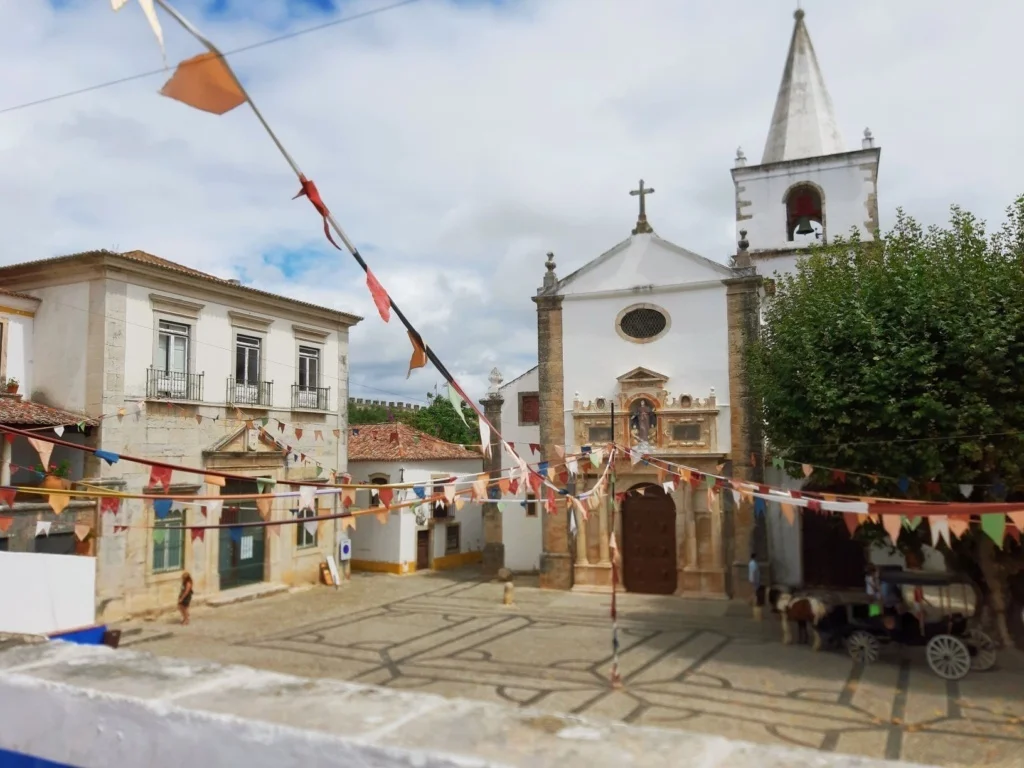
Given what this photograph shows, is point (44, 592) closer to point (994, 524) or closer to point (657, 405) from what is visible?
point (994, 524)

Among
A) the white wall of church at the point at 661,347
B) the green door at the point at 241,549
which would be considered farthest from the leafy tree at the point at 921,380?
the green door at the point at 241,549

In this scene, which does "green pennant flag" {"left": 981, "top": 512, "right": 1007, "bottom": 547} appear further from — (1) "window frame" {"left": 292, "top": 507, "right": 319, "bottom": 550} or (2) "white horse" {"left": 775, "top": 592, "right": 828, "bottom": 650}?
(1) "window frame" {"left": 292, "top": 507, "right": 319, "bottom": 550}

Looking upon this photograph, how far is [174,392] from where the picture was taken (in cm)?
1836

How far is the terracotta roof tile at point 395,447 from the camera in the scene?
84.6 ft

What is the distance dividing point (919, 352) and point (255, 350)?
15678 mm

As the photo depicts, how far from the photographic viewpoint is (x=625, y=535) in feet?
70.3

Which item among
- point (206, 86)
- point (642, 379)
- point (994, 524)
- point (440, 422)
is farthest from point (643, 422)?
point (440, 422)

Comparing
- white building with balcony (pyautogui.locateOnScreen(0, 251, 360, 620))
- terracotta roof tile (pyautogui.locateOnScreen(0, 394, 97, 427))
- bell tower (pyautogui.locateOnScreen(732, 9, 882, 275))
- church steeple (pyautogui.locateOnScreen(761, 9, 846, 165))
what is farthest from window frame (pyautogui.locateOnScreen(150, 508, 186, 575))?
church steeple (pyautogui.locateOnScreen(761, 9, 846, 165))

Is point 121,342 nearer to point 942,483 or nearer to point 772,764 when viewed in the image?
point 942,483

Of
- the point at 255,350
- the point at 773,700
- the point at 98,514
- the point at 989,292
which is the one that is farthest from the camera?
the point at 255,350

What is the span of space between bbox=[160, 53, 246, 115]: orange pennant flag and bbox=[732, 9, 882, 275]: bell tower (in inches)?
880

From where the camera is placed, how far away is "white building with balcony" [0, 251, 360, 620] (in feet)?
55.4

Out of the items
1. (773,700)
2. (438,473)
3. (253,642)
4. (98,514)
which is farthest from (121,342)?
(773,700)

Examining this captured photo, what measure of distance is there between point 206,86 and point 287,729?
3.23 meters
